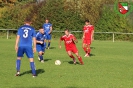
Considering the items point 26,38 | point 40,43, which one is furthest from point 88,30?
point 26,38

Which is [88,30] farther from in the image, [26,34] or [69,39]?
[26,34]

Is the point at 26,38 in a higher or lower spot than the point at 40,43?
higher

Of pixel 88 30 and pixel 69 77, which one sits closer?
pixel 69 77

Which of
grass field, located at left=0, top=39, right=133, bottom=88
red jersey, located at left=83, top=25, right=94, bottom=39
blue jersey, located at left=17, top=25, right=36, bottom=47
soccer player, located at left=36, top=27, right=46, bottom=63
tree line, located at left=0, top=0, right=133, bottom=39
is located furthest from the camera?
tree line, located at left=0, top=0, right=133, bottom=39

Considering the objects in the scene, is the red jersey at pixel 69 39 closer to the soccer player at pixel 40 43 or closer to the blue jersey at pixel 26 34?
the soccer player at pixel 40 43

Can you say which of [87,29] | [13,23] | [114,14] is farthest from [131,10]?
[87,29]

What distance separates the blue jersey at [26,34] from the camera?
12680 millimetres

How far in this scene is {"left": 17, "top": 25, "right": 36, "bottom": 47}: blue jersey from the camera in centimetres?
1268

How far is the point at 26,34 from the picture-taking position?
1269cm

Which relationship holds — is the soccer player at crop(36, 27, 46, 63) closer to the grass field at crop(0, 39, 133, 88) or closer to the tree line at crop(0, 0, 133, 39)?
the grass field at crop(0, 39, 133, 88)

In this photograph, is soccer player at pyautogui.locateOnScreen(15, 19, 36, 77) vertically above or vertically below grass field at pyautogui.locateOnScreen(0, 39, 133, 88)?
above

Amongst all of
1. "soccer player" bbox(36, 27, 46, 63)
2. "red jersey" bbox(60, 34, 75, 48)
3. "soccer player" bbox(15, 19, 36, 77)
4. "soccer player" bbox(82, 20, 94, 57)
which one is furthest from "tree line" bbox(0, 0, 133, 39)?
"soccer player" bbox(15, 19, 36, 77)

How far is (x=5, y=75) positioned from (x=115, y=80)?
3568 millimetres

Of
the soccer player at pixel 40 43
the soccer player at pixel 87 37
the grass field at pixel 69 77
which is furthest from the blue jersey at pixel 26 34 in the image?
the soccer player at pixel 87 37
